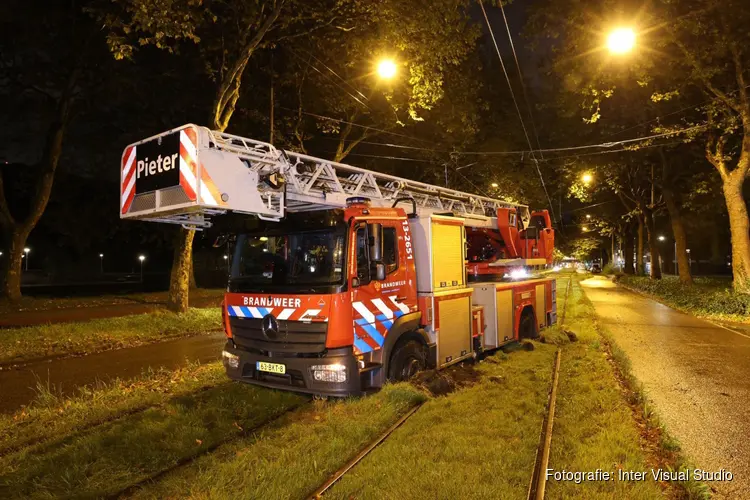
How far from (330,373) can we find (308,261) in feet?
4.83

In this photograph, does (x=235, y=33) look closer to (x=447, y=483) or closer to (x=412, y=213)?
(x=412, y=213)

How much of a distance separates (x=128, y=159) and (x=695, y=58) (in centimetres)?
1667

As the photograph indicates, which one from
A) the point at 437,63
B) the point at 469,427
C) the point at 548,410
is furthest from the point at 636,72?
the point at 469,427

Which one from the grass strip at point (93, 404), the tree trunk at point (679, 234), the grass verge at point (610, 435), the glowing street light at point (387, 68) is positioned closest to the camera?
the grass verge at point (610, 435)

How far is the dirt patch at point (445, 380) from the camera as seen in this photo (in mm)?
6668

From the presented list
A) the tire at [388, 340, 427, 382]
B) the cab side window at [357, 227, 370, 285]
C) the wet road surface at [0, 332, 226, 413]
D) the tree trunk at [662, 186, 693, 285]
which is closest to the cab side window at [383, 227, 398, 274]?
the cab side window at [357, 227, 370, 285]

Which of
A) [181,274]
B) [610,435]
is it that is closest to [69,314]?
[181,274]

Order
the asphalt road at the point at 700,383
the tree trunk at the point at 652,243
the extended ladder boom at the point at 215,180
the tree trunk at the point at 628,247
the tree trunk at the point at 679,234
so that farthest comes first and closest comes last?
the tree trunk at the point at 628,247, the tree trunk at the point at 652,243, the tree trunk at the point at 679,234, the extended ladder boom at the point at 215,180, the asphalt road at the point at 700,383

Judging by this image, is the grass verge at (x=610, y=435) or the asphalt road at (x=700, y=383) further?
the asphalt road at (x=700, y=383)

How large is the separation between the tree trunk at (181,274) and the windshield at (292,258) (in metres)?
8.60

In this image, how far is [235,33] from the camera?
13.7 m

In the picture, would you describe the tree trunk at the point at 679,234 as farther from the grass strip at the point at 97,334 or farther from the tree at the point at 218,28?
the grass strip at the point at 97,334

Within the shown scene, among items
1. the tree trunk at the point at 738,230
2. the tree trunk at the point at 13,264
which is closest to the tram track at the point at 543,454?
the tree trunk at the point at 738,230

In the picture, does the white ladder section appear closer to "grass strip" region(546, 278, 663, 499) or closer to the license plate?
the license plate
